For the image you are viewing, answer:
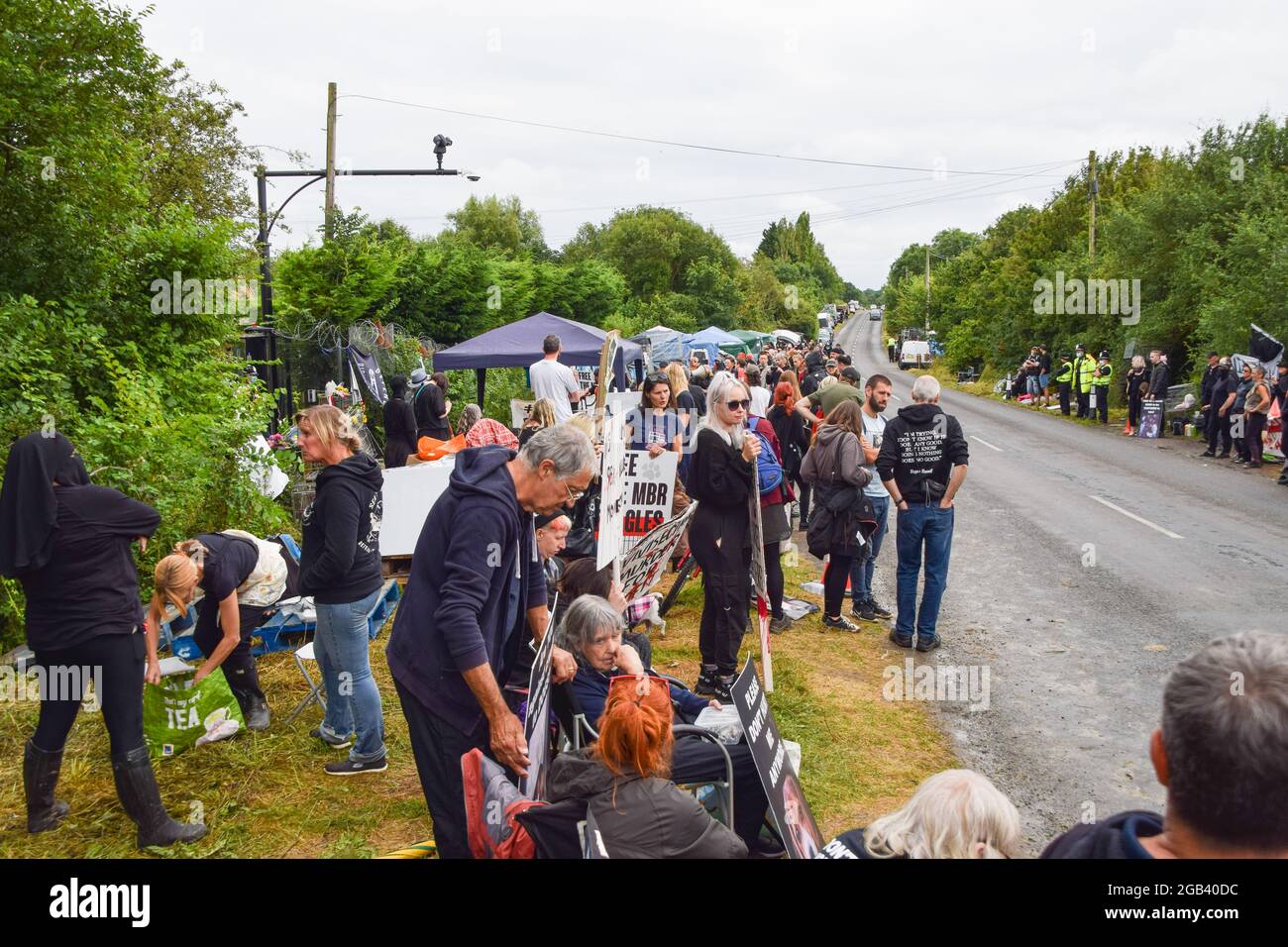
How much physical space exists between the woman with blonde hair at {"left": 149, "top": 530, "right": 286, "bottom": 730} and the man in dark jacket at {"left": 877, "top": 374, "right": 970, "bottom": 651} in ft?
14.2

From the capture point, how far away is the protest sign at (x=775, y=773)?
10.9ft

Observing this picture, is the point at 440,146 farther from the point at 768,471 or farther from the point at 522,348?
the point at 768,471

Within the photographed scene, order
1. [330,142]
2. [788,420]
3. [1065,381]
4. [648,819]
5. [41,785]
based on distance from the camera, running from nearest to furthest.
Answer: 1. [648,819]
2. [41,785]
3. [788,420]
4. [330,142]
5. [1065,381]

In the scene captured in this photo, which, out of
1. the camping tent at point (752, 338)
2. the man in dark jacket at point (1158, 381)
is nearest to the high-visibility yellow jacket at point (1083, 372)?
the man in dark jacket at point (1158, 381)

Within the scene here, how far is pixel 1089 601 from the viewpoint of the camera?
8086 mm

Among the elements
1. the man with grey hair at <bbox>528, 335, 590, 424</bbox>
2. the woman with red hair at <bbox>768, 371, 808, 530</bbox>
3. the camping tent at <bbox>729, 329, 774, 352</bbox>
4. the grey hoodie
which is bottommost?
the grey hoodie

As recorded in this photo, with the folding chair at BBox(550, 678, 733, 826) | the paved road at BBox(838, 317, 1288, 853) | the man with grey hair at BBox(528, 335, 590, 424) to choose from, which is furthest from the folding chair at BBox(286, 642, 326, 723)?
the man with grey hair at BBox(528, 335, 590, 424)

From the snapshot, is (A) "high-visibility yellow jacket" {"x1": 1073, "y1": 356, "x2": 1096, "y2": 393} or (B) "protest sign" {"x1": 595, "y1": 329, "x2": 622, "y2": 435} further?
(A) "high-visibility yellow jacket" {"x1": 1073, "y1": 356, "x2": 1096, "y2": 393}

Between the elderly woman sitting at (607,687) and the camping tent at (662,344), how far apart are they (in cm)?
2161

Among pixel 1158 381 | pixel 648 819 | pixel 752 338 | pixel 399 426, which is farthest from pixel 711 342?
pixel 648 819

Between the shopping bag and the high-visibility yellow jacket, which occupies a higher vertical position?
the high-visibility yellow jacket

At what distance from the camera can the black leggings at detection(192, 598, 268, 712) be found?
5.17 meters

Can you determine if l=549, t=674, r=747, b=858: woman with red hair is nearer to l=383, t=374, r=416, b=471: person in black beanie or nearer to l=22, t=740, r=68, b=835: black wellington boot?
l=22, t=740, r=68, b=835: black wellington boot

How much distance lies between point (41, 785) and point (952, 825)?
4.20 m
